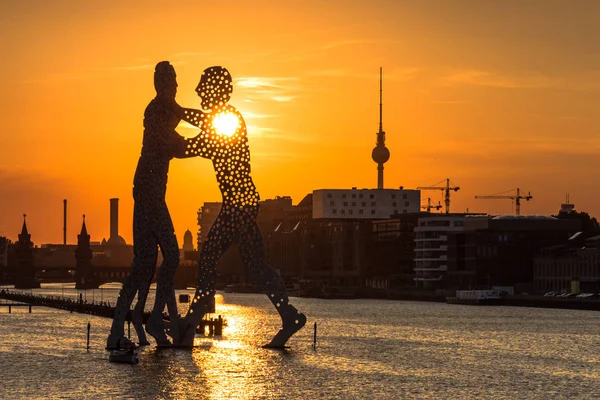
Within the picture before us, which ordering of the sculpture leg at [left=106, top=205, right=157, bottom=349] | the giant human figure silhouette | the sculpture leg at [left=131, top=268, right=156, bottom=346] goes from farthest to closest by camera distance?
the sculpture leg at [left=131, top=268, right=156, bottom=346], the sculpture leg at [left=106, top=205, right=157, bottom=349], the giant human figure silhouette

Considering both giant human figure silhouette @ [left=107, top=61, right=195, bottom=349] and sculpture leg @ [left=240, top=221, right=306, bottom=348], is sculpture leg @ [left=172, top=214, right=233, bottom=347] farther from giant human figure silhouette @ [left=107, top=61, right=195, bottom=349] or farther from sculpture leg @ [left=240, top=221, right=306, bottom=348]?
giant human figure silhouette @ [left=107, top=61, right=195, bottom=349]

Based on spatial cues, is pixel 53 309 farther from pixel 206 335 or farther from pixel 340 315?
pixel 206 335

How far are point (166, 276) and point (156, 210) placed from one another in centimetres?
406

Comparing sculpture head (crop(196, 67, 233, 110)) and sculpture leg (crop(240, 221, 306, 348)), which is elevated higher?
sculpture head (crop(196, 67, 233, 110))

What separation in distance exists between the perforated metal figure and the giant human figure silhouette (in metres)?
1.18

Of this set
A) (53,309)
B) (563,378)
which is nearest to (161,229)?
(563,378)

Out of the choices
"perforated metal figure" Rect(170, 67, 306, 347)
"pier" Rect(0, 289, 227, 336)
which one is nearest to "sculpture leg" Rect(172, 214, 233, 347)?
"perforated metal figure" Rect(170, 67, 306, 347)

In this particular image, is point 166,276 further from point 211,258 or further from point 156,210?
point 156,210

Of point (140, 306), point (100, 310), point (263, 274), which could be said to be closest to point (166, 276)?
point (140, 306)

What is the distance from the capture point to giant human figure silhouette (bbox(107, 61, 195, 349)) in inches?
3127

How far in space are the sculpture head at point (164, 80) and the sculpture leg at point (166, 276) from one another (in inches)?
266

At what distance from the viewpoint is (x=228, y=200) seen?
8038 cm

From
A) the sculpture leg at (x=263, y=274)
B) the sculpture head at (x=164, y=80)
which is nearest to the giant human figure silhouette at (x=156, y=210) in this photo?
the sculpture head at (x=164, y=80)

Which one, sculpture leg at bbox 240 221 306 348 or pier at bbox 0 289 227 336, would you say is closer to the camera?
sculpture leg at bbox 240 221 306 348
